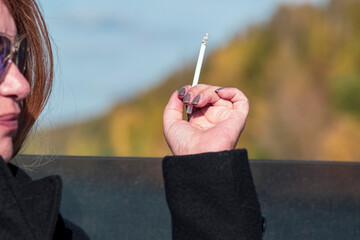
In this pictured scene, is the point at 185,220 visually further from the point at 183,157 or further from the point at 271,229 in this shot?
the point at 271,229

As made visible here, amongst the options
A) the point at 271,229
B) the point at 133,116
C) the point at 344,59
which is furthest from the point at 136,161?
the point at 344,59

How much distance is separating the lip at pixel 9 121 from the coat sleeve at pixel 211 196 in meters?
0.31

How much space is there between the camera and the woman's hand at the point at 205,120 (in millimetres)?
1354

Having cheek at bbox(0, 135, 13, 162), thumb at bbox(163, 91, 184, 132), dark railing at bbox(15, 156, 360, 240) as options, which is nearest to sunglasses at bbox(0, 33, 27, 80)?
cheek at bbox(0, 135, 13, 162)

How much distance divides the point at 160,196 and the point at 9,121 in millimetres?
573

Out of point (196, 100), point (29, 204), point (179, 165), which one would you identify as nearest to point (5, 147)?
point (29, 204)

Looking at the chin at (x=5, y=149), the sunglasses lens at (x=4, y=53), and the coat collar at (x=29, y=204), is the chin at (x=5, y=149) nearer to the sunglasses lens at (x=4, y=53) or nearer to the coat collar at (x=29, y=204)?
the coat collar at (x=29, y=204)

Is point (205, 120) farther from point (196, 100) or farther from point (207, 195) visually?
point (207, 195)

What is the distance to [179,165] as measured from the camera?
125 centimetres

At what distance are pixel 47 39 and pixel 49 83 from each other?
0.36 ft

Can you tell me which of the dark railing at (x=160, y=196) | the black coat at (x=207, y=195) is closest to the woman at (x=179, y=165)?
the black coat at (x=207, y=195)

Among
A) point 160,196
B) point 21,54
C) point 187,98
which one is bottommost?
point 160,196

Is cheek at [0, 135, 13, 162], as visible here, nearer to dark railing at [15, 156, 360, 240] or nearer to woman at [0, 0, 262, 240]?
woman at [0, 0, 262, 240]

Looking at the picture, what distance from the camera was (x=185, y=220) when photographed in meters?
1.24
